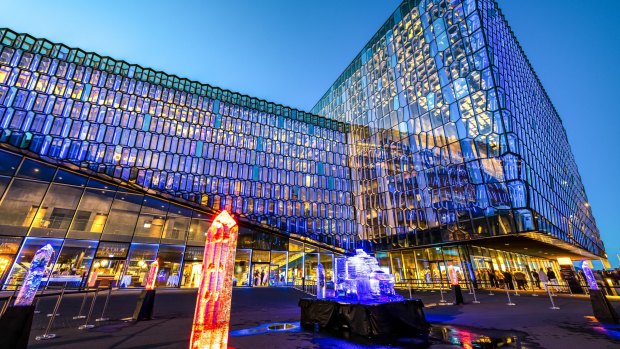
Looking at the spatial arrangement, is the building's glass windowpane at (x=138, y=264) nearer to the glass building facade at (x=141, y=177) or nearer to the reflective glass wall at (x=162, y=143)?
the glass building facade at (x=141, y=177)

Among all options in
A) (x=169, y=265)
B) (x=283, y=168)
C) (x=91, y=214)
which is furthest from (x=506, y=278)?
(x=91, y=214)

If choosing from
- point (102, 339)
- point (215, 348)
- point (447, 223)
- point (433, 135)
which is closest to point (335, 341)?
point (215, 348)

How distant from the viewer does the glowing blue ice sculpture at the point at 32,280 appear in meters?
4.19

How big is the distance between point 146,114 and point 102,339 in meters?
23.9

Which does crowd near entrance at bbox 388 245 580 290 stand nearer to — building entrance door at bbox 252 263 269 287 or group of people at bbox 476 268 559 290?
group of people at bbox 476 268 559 290

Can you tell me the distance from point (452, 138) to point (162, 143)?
26.7 metres

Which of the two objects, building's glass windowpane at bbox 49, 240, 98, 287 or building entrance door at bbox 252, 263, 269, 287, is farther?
building entrance door at bbox 252, 263, 269, 287

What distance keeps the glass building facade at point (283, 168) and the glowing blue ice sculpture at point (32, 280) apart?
15399 millimetres

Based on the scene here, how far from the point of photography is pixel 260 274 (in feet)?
82.4

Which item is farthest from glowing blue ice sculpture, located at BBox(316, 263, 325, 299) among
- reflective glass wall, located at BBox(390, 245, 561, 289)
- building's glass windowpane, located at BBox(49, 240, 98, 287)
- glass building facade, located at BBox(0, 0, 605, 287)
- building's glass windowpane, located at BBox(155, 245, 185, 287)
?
building's glass windowpane, located at BBox(49, 240, 98, 287)

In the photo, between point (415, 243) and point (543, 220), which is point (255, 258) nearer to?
point (415, 243)

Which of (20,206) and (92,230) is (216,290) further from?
(20,206)

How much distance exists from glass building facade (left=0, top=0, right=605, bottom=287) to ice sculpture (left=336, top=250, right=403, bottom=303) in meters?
15.7

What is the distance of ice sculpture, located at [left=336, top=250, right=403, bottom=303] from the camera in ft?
25.0
